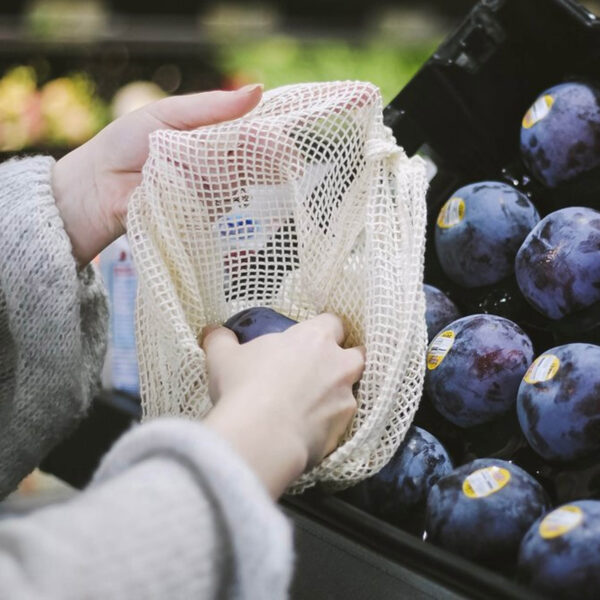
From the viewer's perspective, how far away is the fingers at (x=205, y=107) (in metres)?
0.92

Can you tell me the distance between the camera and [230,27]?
3.46m

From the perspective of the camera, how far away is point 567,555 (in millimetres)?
604

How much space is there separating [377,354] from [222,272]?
0.22 metres

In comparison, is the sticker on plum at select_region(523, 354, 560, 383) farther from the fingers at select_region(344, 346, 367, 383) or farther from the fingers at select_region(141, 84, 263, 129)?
the fingers at select_region(141, 84, 263, 129)

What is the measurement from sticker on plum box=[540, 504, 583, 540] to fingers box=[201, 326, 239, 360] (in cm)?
32

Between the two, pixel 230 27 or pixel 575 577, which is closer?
pixel 575 577

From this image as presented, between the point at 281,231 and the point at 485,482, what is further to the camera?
the point at 281,231

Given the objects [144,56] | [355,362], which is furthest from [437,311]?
[144,56]

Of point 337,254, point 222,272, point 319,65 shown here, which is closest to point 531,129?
point 337,254

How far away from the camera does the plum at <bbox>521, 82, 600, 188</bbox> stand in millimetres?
911

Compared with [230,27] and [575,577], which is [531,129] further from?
[230,27]

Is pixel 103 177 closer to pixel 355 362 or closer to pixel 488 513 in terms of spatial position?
pixel 355 362

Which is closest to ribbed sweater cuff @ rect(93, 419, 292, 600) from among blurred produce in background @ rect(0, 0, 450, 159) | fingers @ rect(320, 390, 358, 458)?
fingers @ rect(320, 390, 358, 458)

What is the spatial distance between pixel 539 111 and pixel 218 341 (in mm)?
475
